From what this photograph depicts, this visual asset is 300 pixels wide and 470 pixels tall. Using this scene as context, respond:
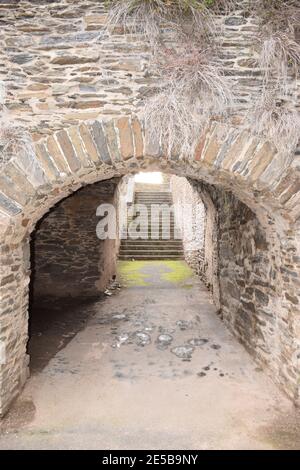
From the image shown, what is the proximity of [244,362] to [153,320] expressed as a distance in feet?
6.74

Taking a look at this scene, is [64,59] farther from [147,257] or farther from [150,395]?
[147,257]

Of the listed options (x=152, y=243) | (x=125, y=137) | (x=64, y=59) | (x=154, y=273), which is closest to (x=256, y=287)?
(x=125, y=137)

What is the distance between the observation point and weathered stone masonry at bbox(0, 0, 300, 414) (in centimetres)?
295

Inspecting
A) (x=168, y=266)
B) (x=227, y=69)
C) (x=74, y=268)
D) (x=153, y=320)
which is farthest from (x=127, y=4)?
(x=168, y=266)

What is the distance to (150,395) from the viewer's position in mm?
3373

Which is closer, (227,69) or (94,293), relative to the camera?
(227,69)

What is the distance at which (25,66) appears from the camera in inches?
121

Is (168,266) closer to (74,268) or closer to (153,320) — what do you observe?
(74,268)

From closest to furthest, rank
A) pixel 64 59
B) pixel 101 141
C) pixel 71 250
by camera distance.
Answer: pixel 101 141 < pixel 64 59 < pixel 71 250

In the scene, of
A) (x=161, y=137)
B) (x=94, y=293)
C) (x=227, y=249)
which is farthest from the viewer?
(x=94, y=293)

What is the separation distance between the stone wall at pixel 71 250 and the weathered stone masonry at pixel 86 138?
4.25m

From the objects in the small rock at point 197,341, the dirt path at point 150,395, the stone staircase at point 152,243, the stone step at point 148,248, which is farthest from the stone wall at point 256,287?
the stone step at point 148,248

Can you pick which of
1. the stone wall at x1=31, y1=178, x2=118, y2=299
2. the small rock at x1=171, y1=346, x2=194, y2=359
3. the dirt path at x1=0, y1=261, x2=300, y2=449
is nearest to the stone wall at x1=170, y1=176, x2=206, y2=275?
the stone wall at x1=31, y1=178, x2=118, y2=299

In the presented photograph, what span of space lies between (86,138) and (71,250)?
4.97 metres
